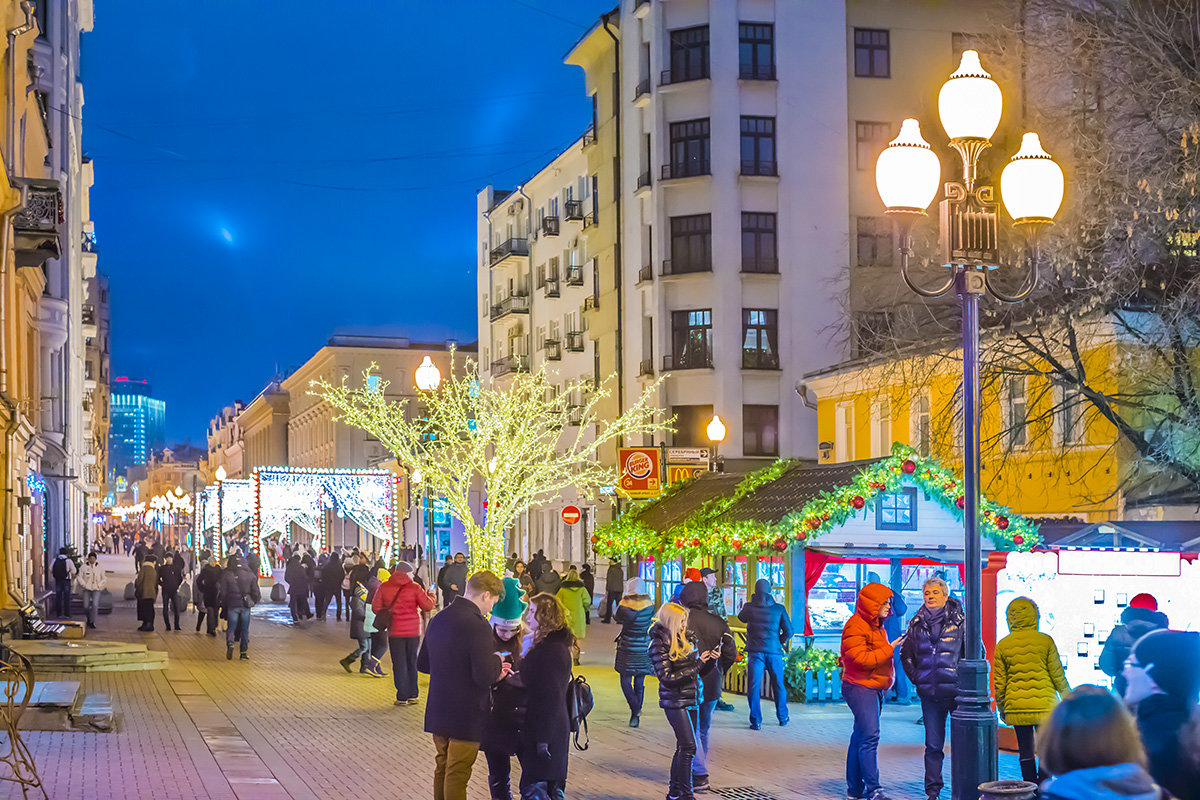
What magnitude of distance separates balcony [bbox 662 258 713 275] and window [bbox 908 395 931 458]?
12.3 m

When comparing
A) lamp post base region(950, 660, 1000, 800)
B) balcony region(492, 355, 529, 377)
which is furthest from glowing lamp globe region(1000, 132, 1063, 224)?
balcony region(492, 355, 529, 377)

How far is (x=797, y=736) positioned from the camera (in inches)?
617

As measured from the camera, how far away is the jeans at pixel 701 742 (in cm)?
1227

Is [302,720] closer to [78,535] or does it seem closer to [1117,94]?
[1117,94]

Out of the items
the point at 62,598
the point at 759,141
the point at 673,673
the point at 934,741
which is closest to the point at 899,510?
the point at 934,741

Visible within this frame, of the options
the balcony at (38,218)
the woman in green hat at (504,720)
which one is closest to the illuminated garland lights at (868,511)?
the woman in green hat at (504,720)

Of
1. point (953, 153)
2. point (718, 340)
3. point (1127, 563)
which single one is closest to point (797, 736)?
point (1127, 563)

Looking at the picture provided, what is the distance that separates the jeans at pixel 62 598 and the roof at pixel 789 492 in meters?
19.6

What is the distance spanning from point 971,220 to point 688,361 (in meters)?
34.6

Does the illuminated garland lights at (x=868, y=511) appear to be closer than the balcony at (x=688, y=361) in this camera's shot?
Yes

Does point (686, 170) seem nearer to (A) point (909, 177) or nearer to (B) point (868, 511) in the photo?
(B) point (868, 511)

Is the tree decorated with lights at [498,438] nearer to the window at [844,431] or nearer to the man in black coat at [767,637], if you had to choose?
the window at [844,431]

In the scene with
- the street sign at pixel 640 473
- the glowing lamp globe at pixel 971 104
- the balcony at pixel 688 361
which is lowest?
the street sign at pixel 640 473

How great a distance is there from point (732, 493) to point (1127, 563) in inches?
343
